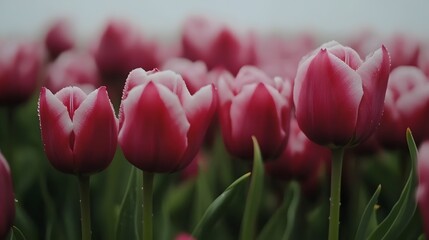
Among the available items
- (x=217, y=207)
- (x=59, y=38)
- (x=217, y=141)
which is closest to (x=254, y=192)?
(x=217, y=207)

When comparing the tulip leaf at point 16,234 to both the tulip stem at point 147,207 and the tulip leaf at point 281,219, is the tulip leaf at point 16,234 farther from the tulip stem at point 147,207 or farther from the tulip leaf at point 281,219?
the tulip leaf at point 281,219

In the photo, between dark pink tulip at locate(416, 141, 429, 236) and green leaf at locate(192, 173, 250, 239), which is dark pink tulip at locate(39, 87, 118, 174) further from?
dark pink tulip at locate(416, 141, 429, 236)

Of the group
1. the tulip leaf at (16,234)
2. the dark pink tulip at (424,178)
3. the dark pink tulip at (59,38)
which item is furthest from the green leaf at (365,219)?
the dark pink tulip at (59,38)

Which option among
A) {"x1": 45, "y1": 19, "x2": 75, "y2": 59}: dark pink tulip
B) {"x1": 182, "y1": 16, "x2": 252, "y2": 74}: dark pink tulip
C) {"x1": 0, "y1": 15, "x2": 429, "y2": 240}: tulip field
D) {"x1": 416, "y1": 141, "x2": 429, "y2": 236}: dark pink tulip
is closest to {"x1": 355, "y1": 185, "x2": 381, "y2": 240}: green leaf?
{"x1": 0, "y1": 15, "x2": 429, "y2": 240}: tulip field

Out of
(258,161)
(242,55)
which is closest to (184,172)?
(242,55)

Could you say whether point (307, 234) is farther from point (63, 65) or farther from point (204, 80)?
point (63, 65)

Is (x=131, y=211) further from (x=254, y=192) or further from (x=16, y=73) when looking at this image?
(x=16, y=73)
